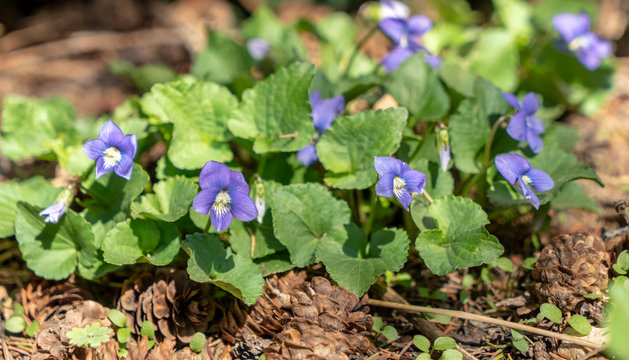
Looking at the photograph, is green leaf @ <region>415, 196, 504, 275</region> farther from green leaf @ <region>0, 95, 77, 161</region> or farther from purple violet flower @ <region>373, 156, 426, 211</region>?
green leaf @ <region>0, 95, 77, 161</region>

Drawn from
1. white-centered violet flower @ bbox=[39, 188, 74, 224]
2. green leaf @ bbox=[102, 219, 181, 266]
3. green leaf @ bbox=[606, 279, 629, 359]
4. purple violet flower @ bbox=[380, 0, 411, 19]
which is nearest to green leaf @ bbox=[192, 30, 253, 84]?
purple violet flower @ bbox=[380, 0, 411, 19]

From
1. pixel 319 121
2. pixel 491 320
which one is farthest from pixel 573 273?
pixel 319 121

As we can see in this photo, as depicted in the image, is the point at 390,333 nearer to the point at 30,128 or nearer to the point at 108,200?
the point at 108,200

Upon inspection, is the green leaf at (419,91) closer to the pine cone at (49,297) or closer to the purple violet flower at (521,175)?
the purple violet flower at (521,175)

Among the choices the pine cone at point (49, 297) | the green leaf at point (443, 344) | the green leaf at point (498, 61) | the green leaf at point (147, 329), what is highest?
the green leaf at point (498, 61)

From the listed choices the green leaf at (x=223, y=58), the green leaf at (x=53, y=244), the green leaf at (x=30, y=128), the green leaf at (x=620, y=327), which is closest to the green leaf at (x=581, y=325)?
the green leaf at (x=620, y=327)

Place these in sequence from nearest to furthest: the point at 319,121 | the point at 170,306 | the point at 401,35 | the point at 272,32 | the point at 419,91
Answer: the point at 170,306 → the point at 319,121 → the point at 419,91 → the point at 401,35 → the point at 272,32
